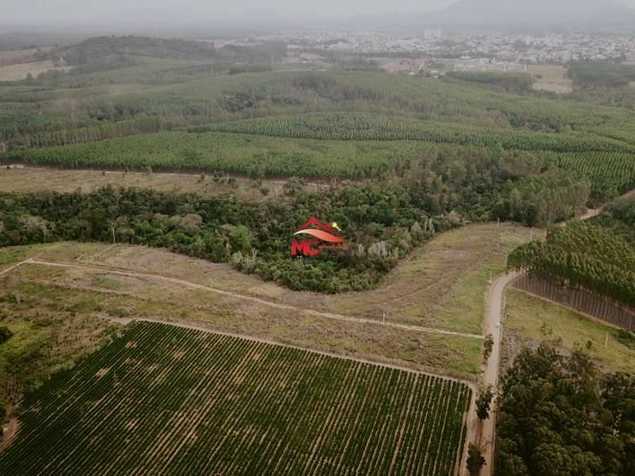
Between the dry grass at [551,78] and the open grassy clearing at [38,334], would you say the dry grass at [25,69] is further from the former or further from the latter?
the open grassy clearing at [38,334]

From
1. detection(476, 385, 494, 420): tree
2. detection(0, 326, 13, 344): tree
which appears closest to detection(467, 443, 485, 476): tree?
detection(476, 385, 494, 420): tree

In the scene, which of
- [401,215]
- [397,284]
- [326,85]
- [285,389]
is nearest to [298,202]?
[401,215]

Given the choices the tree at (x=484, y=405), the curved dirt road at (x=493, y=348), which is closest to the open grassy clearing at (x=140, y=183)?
the curved dirt road at (x=493, y=348)

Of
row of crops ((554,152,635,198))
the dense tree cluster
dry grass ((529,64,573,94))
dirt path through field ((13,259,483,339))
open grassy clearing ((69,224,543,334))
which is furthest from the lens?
dry grass ((529,64,573,94))

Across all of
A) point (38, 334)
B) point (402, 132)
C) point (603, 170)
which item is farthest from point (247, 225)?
point (603, 170)

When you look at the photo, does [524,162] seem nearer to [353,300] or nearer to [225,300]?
[353,300]

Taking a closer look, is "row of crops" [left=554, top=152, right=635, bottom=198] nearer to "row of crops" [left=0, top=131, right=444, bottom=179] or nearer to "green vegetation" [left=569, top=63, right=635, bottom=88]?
"row of crops" [left=0, top=131, right=444, bottom=179]

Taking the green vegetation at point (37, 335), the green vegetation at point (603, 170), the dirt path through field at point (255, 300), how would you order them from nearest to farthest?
the green vegetation at point (37, 335)
the dirt path through field at point (255, 300)
the green vegetation at point (603, 170)
